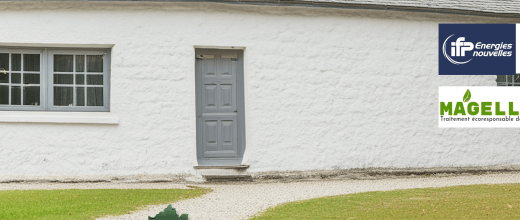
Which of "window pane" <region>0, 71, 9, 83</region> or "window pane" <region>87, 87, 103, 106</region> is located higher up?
"window pane" <region>0, 71, 9, 83</region>

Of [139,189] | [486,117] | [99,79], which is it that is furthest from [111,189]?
[486,117]

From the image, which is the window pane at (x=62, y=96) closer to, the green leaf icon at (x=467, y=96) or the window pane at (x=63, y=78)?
the window pane at (x=63, y=78)

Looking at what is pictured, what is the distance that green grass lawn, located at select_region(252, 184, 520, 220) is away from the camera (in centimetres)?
755

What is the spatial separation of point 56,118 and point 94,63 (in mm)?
1108

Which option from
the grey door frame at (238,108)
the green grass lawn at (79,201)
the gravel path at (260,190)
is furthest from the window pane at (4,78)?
the grey door frame at (238,108)

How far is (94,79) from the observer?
11023 mm

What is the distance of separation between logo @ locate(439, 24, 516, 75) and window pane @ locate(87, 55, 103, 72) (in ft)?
19.6

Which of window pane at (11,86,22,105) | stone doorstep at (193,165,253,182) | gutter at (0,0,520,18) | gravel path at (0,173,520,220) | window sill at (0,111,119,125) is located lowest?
gravel path at (0,173,520,220)

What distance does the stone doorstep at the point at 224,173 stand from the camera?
11.0 m

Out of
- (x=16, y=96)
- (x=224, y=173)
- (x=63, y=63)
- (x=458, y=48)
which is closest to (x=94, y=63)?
(x=63, y=63)

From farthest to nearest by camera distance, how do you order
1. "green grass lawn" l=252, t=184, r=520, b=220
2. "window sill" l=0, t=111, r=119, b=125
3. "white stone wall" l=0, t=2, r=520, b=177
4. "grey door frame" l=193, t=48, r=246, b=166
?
"grey door frame" l=193, t=48, r=246, b=166
"white stone wall" l=0, t=2, r=520, b=177
"window sill" l=0, t=111, r=119, b=125
"green grass lawn" l=252, t=184, r=520, b=220

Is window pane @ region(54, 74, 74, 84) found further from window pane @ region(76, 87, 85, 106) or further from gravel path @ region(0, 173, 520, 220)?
Answer: gravel path @ region(0, 173, 520, 220)

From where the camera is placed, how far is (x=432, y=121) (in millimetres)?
11930

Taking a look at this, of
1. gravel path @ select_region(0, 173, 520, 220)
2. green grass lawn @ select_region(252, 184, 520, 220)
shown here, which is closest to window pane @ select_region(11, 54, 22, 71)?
gravel path @ select_region(0, 173, 520, 220)
